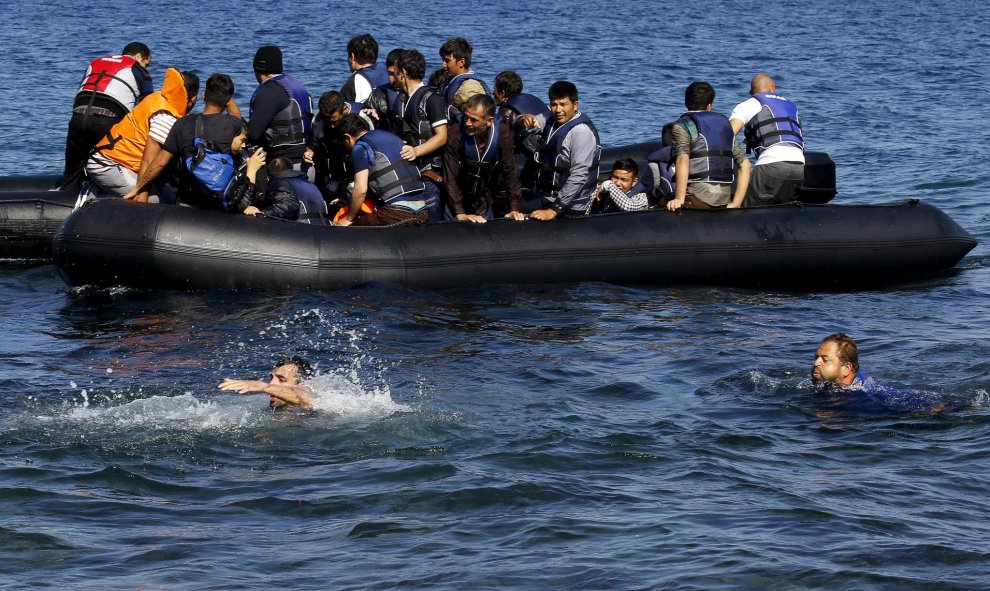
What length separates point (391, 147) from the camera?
34.6ft

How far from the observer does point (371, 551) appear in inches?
245

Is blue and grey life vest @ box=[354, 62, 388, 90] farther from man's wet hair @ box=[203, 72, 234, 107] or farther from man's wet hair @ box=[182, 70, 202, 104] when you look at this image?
man's wet hair @ box=[203, 72, 234, 107]

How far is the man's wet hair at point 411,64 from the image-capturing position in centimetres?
1066

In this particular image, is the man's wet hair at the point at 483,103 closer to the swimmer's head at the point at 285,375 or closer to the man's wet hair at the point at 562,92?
the man's wet hair at the point at 562,92

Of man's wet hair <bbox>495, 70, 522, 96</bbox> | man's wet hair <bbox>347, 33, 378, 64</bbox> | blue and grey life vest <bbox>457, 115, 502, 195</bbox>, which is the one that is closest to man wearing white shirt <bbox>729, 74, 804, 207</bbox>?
man's wet hair <bbox>495, 70, 522, 96</bbox>

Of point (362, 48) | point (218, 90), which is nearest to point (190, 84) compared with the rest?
point (218, 90)

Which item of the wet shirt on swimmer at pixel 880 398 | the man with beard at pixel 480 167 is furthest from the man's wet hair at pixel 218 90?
the wet shirt on swimmer at pixel 880 398

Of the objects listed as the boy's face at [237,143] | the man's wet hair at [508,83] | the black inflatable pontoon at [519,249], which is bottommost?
the black inflatable pontoon at [519,249]

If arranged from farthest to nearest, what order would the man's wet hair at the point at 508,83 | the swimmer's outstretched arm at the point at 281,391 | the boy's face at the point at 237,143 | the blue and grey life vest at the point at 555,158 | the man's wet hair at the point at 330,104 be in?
1. the man's wet hair at the point at 508,83
2. the man's wet hair at the point at 330,104
3. the blue and grey life vest at the point at 555,158
4. the boy's face at the point at 237,143
5. the swimmer's outstretched arm at the point at 281,391

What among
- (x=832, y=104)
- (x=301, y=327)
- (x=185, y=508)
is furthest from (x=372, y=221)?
(x=832, y=104)

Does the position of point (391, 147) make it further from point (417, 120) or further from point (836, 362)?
point (836, 362)

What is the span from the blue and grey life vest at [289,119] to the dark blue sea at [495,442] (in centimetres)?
136

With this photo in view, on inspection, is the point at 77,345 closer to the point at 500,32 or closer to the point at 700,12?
the point at 500,32

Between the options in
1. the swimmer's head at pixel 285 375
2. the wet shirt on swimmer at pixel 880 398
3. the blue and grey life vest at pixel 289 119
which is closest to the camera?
the swimmer's head at pixel 285 375
